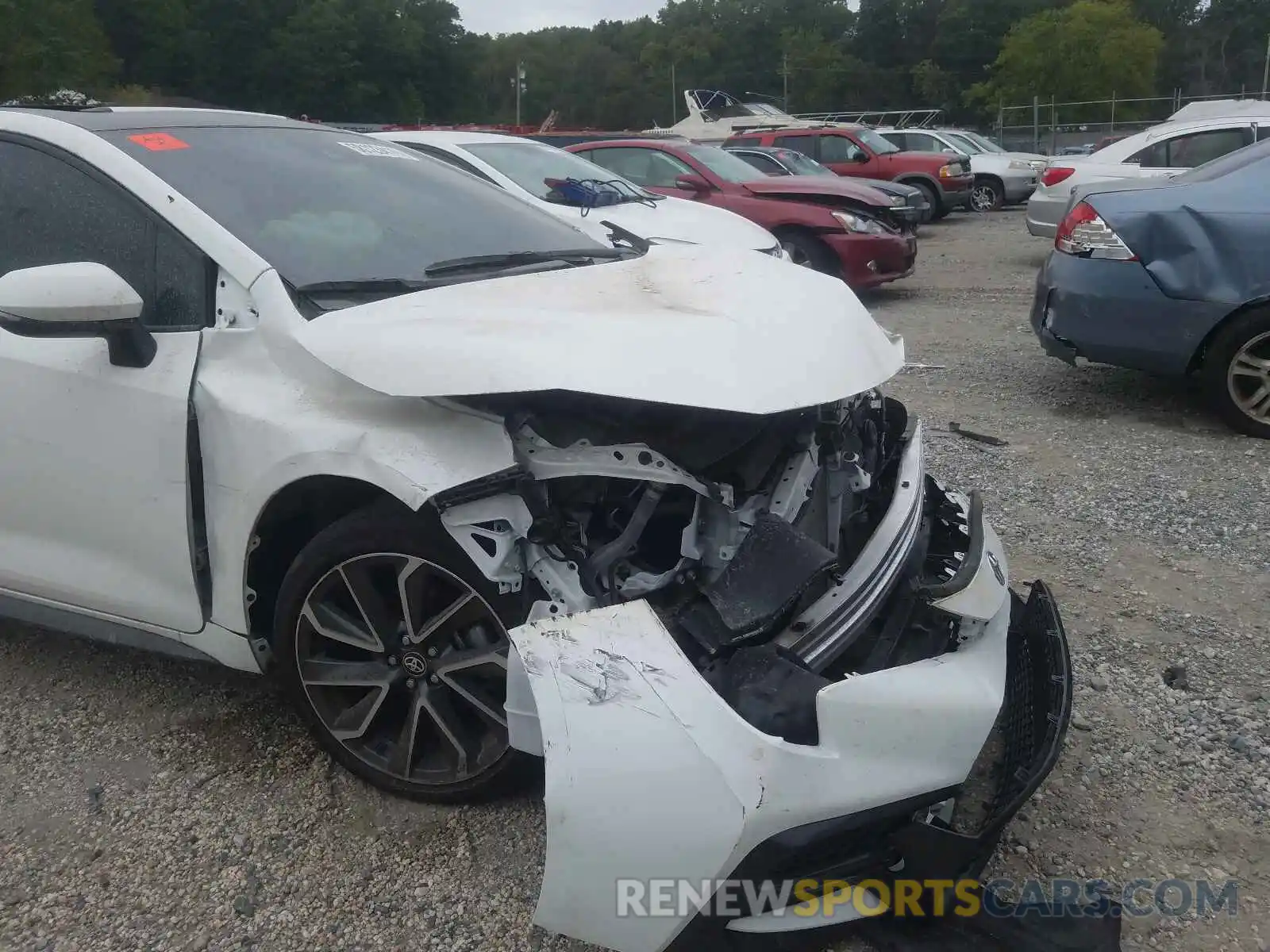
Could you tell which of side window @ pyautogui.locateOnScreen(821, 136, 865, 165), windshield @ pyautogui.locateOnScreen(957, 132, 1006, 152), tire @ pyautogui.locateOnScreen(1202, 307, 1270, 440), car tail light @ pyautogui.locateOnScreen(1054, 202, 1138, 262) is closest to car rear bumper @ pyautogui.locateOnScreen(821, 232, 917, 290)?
car tail light @ pyautogui.locateOnScreen(1054, 202, 1138, 262)

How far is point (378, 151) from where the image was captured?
3.38 meters

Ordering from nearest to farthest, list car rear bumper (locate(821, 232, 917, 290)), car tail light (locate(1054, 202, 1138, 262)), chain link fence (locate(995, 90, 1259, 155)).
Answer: car tail light (locate(1054, 202, 1138, 262)) < car rear bumper (locate(821, 232, 917, 290)) < chain link fence (locate(995, 90, 1259, 155))

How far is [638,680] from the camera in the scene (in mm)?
1903

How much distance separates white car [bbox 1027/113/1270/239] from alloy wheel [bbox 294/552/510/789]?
8964mm

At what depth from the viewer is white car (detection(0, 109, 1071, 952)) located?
6.24 feet

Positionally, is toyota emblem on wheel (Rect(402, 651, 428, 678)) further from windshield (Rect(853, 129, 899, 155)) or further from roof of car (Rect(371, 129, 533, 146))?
windshield (Rect(853, 129, 899, 155))

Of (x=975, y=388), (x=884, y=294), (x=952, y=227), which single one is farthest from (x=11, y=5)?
(x=975, y=388)

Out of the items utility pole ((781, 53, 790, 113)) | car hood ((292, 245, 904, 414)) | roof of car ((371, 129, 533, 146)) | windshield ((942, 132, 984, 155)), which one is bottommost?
car hood ((292, 245, 904, 414))

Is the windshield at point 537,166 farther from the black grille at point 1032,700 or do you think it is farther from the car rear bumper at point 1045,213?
the black grille at point 1032,700

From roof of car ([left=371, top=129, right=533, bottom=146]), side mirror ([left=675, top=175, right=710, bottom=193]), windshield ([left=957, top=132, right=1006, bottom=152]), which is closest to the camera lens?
roof of car ([left=371, top=129, right=533, bottom=146])

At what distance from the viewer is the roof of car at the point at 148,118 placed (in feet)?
9.39

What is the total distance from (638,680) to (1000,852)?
3.63 feet

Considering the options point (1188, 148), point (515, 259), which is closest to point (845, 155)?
point (1188, 148)

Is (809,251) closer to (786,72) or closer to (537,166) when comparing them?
(537,166)
